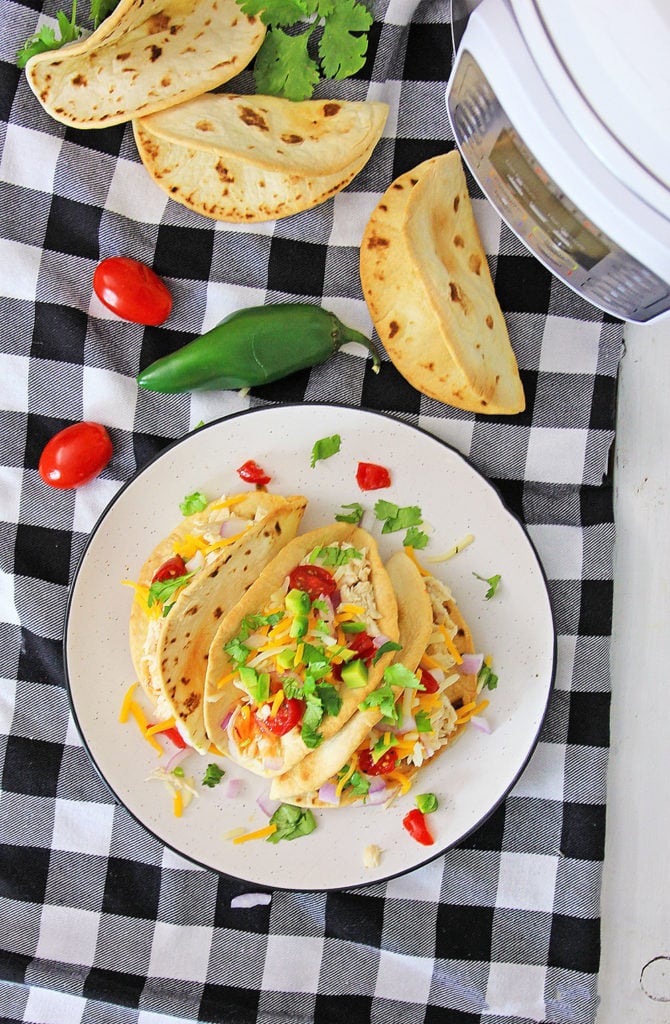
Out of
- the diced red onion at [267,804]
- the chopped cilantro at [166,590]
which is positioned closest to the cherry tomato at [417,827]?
the diced red onion at [267,804]

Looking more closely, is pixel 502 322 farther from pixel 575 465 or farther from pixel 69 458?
pixel 69 458

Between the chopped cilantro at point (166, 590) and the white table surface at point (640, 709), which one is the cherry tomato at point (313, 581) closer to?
the chopped cilantro at point (166, 590)

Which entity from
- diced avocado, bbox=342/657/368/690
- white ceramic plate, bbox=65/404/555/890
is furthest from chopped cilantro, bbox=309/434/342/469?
diced avocado, bbox=342/657/368/690

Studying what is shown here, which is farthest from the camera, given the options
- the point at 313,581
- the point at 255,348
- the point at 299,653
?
the point at 255,348

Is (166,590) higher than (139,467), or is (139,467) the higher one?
(139,467)

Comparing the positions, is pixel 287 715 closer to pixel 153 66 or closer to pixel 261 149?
pixel 261 149

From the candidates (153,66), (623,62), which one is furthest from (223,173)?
(623,62)
